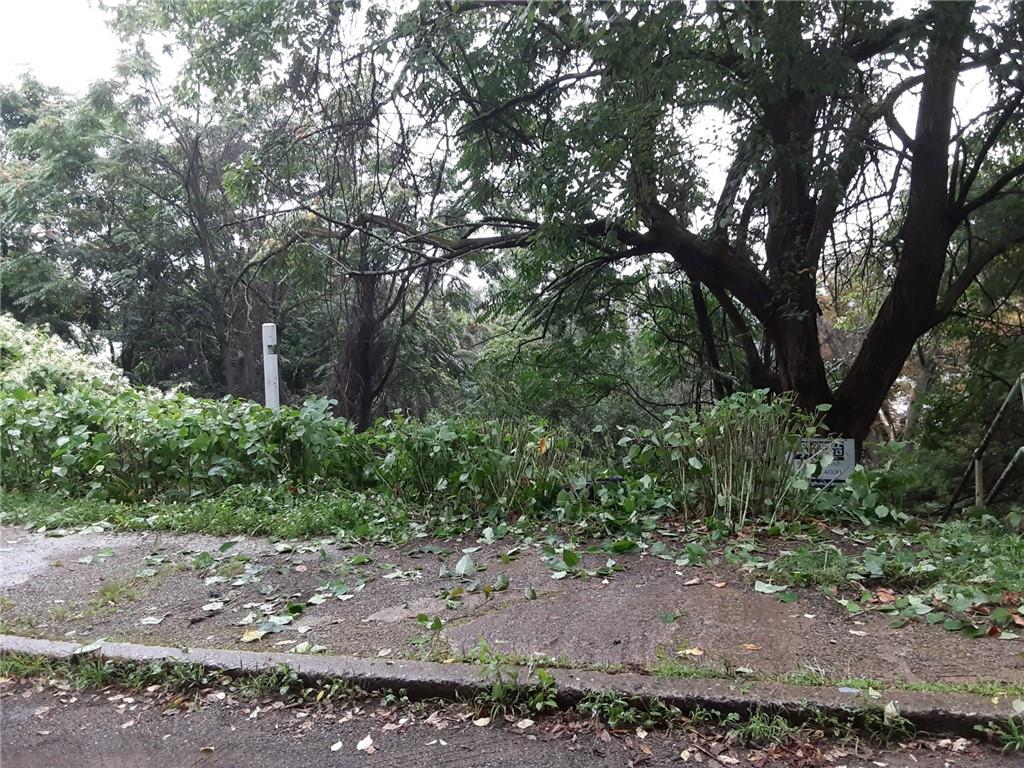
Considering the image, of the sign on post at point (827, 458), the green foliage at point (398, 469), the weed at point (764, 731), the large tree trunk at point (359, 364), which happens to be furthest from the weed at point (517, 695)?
the large tree trunk at point (359, 364)

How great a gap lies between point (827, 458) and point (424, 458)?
8.30ft

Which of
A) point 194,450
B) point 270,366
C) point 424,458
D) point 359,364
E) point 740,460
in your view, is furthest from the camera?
point 359,364

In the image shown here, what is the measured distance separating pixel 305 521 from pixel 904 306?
6.11 m

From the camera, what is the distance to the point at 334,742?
2391 mm

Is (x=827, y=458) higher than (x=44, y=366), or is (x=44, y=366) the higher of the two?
(x=44, y=366)

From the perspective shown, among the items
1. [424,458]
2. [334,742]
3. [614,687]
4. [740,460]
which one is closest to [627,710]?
[614,687]

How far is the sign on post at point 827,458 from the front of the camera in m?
4.48

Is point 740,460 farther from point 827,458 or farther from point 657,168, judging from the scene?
point 657,168

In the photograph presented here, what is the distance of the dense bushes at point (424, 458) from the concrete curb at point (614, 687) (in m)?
1.96

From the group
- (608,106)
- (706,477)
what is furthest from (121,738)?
(608,106)

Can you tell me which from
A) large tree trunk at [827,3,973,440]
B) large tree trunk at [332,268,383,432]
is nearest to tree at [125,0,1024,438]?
large tree trunk at [827,3,973,440]

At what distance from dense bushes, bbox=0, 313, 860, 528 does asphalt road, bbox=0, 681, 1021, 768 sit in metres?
2.16

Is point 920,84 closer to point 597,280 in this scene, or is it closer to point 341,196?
point 597,280

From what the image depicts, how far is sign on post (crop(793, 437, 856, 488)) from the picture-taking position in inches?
176
